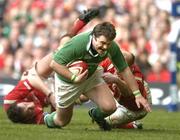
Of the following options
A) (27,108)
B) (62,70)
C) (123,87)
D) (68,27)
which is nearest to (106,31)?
(62,70)

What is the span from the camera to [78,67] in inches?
475

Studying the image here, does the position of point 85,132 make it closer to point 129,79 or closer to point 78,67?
point 129,79

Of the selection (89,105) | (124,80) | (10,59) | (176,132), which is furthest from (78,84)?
(10,59)

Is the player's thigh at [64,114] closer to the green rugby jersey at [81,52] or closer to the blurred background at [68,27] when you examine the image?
the green rugby jersey at [81,52]

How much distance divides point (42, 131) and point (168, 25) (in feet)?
38.2

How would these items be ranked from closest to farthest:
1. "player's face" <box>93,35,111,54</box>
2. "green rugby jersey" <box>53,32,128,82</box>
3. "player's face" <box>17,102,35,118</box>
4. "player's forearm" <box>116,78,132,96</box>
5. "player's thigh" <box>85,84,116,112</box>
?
1. "player's face" <box>93,35,111,54</box>
2. "green rugby jersey" <box>53,32,128,82</box>
3. "player's thigh" <box>85,84,116,112</box>
4. "player's forearm" <box>116,78,132,96</box>
5. "player's face" <box>17,102,35,118</box>

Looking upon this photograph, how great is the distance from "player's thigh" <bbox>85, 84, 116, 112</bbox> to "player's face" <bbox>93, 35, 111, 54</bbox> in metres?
1.02

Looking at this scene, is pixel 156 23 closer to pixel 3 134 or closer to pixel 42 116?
pixel 42 116

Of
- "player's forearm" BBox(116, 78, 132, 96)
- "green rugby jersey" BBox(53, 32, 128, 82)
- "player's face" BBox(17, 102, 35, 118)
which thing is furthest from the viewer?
"player's face" BBox(17, 102, 35, 118)

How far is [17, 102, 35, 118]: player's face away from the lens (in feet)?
47.0

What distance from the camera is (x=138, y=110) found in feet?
44.5

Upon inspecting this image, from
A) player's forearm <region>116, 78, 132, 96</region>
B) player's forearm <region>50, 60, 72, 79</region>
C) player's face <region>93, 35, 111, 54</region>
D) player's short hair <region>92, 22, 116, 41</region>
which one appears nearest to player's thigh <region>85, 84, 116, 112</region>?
player's forearm <region>116, 78, 132, 96</region>

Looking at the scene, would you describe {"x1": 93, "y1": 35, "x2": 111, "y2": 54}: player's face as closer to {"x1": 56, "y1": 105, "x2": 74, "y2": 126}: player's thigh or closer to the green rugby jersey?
the green rugby jersey

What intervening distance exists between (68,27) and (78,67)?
477 inches
